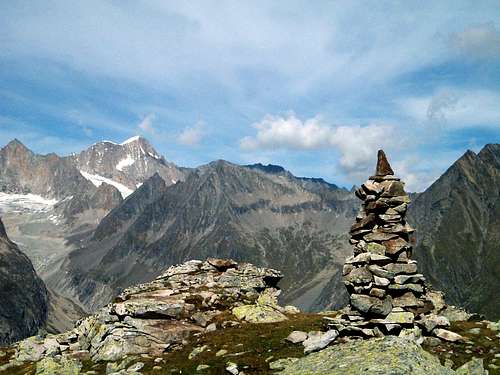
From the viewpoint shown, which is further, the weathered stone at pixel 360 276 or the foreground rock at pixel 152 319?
the foreground rock at pixel 152 319

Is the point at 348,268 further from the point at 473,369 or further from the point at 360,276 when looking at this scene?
the point at 473,369

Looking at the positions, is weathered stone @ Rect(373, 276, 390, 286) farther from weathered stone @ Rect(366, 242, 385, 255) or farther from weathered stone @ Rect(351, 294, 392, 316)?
weathered stone @ Rect(366, 242, 385, 255)

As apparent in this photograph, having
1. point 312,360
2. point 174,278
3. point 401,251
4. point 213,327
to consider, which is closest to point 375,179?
point 401,251

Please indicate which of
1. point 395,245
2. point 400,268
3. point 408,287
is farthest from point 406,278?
point 395,245

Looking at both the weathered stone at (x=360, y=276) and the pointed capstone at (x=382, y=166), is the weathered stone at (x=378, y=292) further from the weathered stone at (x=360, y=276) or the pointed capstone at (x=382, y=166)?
the pointed capstone at (x=382, y=166)

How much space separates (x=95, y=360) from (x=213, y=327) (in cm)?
1049

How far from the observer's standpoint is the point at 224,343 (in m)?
35.8

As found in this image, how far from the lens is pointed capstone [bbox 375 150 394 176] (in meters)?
34.5

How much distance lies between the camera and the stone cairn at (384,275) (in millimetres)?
29391

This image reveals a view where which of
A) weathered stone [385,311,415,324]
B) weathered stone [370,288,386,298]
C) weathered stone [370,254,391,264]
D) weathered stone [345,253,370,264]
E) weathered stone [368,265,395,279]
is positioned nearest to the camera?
weathered stone [385,311,415,324]

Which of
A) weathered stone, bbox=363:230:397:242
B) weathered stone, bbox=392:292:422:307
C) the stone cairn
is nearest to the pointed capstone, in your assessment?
the stone cairn

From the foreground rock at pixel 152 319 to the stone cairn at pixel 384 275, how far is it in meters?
16.6

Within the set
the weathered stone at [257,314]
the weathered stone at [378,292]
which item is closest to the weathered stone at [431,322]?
the weathered stone at [378,292]

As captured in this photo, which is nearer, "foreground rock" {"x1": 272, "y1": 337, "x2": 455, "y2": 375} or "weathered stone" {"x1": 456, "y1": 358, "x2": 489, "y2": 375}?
"foreground rock" {"x1": 272, "y1": 337, "x2": 455, "y2": 375}
